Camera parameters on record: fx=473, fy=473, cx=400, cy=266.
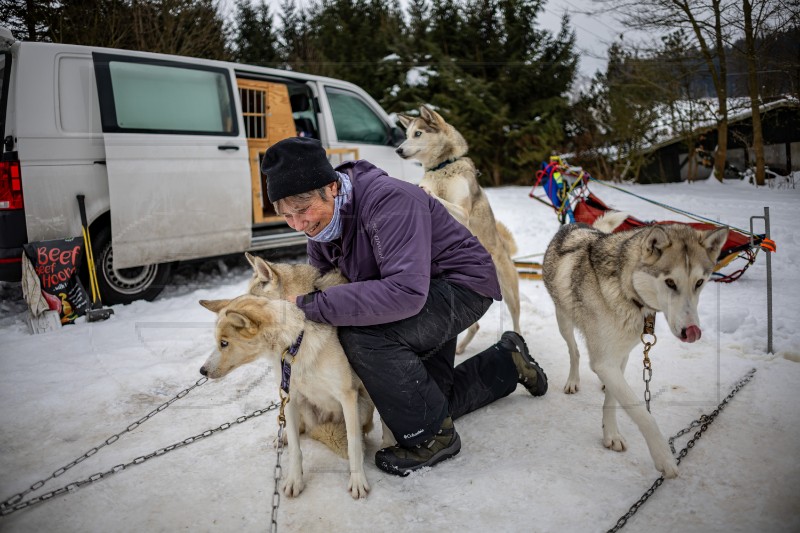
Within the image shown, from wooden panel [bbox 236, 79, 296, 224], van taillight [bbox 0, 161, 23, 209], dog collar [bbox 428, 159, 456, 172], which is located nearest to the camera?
van taillight [bbox 0, 161, 23, 209]

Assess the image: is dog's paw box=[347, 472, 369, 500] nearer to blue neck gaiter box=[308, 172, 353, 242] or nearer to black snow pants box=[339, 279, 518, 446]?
black snow pants box=[339, 279, 518, 446]

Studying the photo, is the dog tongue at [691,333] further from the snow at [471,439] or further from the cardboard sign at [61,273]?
the cardboard sign at [61,273]

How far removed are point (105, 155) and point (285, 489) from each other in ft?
11.7

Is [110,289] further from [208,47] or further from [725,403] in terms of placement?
[208,47]

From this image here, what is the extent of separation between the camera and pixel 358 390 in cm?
241

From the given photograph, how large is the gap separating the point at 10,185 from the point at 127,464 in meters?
2.73

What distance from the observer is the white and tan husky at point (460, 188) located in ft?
12.8

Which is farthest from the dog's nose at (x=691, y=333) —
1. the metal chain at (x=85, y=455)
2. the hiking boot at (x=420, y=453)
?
the metal chain at (x=85, y=455)

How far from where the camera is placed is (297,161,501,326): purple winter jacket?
217 centimetres

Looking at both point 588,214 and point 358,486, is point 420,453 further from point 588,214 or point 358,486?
point 588,214

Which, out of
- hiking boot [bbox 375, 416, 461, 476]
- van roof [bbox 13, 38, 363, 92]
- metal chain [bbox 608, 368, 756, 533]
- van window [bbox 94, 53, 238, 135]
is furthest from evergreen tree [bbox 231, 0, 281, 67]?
metal chain [bbox 608, 368, 756, 533]

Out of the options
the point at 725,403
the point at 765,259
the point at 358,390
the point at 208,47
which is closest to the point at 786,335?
the point at 765,259

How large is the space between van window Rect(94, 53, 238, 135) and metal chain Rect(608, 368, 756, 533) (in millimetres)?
4747

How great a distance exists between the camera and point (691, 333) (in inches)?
81.0
